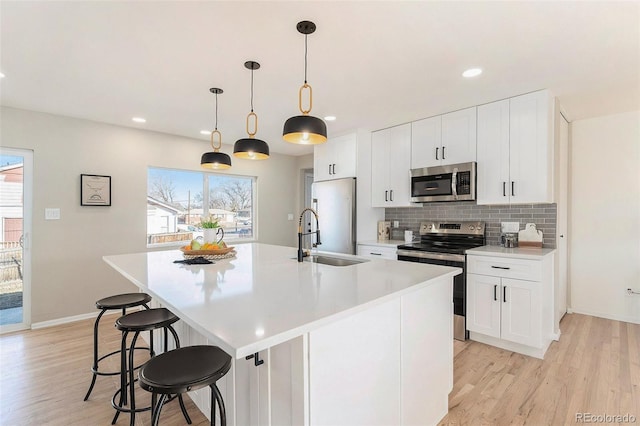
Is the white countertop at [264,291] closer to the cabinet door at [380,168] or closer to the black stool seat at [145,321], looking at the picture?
the black stool seat at [145,321]

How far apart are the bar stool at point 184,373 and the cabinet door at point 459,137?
3066 mm

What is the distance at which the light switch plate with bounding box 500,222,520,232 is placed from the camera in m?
3.37

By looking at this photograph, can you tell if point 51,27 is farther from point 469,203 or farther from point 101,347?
point 469,203

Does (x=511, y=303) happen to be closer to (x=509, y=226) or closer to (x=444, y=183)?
(x=509, y=226)

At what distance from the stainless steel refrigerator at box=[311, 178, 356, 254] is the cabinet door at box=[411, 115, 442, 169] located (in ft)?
2.92

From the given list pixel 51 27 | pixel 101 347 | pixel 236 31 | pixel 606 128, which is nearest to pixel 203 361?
pixel 236 31

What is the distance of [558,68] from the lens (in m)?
2.38

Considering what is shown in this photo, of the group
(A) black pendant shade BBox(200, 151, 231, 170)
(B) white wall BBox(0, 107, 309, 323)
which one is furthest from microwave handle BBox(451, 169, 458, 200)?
(B) white wall BBox(0, 107, 309, 323)

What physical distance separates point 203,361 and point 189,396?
1134 mm

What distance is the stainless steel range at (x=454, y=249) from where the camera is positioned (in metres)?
3.11

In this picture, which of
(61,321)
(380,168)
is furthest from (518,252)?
(61,321)

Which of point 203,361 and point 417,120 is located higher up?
point 417,120

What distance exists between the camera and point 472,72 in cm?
246

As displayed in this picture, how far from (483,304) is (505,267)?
1.39 feet
